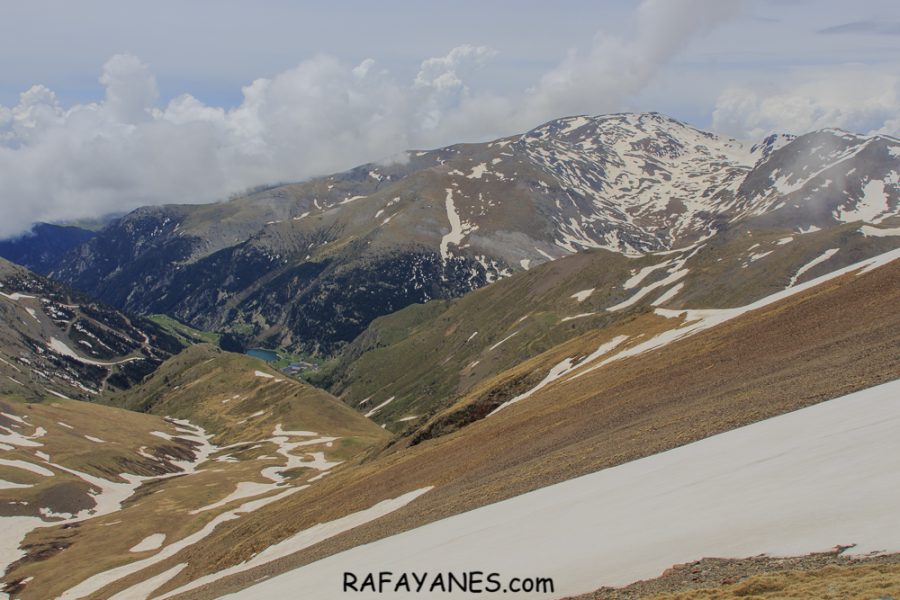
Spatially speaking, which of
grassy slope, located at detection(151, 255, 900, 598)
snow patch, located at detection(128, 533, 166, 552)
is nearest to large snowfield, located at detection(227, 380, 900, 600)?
grassy slope, located at detection(151, 255, 900, 598)

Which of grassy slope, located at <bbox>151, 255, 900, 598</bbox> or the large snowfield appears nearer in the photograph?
the large snowfield

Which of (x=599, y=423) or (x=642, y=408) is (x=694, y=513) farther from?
(x=599, y=423)

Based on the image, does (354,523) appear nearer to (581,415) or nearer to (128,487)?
(581,415)

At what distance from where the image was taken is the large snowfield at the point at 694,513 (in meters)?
22.0

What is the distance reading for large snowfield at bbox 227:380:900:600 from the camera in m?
22.0

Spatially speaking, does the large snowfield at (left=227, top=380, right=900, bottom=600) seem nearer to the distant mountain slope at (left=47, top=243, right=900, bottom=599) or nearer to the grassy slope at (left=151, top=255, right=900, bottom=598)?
the distant mountain slope at (left=47, top=243, right=900, bottom=599)

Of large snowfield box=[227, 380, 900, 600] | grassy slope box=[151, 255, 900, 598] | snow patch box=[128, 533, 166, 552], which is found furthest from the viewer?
snow patch box=[128, 533, 166, 552]

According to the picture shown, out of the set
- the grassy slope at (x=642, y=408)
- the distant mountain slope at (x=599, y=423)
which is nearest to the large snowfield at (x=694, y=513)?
the distant mountain slope at (x=599, y=423)

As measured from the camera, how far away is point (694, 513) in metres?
26.1

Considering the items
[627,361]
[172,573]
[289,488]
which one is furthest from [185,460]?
[627,361]

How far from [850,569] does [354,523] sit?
44043 millimetres

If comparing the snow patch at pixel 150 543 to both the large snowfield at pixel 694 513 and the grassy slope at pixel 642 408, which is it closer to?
the grassy slope at pixel 642 408

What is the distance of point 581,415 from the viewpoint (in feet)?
194

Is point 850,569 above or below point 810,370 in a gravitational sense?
below
